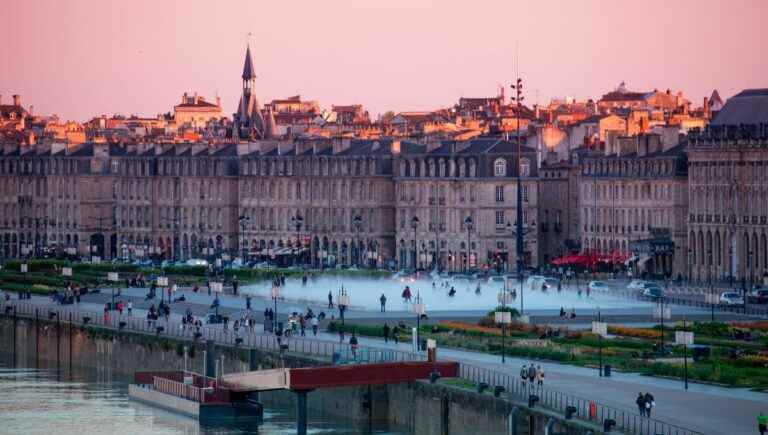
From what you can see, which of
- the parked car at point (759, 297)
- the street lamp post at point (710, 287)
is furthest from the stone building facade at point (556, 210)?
the parked car at point (759, 297)

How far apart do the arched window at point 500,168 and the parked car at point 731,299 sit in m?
39.8

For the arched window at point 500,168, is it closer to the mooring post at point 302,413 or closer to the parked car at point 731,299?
the parked car at point 731,299

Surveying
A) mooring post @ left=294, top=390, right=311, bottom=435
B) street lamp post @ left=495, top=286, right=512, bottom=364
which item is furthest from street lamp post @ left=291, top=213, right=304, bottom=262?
mooring post @ left=294, top=390, right=311, bottom=435

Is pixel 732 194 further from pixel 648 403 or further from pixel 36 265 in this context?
pixel 648 403

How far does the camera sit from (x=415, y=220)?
15662 centimetres

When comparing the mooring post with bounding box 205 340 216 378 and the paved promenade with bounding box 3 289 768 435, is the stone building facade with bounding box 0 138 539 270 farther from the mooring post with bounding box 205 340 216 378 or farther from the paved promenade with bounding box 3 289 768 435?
the paved promenade with bounding box 3 289 768 435

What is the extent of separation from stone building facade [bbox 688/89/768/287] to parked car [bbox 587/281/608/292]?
5.92m

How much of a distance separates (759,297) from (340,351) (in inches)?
1125

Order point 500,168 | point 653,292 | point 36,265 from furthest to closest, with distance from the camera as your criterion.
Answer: point 36,265, point 500,168, point 653,292

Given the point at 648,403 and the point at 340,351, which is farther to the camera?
the point at 340,351

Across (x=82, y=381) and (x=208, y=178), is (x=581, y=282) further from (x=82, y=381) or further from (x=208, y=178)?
(x=208, y=178)

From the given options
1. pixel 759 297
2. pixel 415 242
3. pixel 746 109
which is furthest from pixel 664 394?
pixel 415 242

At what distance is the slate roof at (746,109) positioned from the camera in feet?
439

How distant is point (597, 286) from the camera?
125312 millimetres
